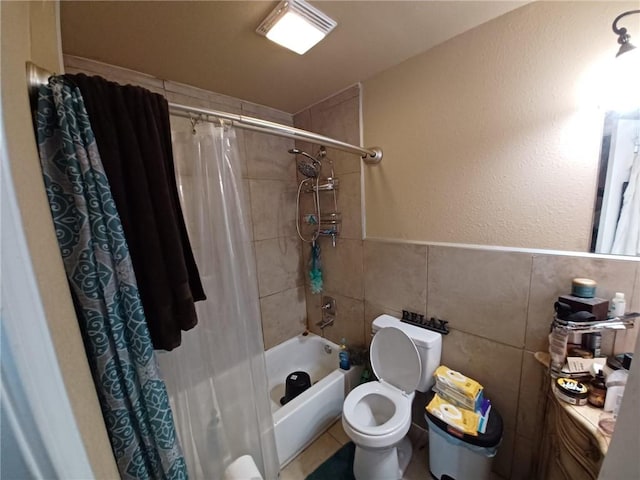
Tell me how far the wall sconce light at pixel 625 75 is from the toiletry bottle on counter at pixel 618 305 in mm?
705

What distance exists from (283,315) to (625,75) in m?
2.35

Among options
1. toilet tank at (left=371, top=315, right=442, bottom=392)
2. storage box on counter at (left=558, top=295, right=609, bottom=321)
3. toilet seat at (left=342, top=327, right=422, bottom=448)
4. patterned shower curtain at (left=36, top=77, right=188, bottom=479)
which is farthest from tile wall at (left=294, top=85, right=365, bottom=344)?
patterned shower curtain at (left=36, top=77, right=188, bottom=479)

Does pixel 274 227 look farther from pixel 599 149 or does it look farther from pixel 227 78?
pixel 599 149

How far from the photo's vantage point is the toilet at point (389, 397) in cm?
121

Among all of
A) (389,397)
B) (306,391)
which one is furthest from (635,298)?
(306,391)

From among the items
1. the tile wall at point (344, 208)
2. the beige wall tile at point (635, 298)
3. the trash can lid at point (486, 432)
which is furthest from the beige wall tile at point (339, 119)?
the trash can lid at point (486, 432)

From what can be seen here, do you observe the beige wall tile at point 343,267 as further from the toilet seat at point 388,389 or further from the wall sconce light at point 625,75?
the wall sconce light at point 625,75

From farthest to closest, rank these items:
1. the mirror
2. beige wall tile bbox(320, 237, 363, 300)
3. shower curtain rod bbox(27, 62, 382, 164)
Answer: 1. beige wall tile bbox(320, 237, 363, 300)
2. the mirror
3. shower curtain rod bbox(27, 62, 382, 164)

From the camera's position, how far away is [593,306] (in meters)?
0.89

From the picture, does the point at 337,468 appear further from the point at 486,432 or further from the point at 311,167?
the point at 311,167

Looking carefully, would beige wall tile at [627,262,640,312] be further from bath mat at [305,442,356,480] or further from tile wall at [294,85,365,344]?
bath mat at [305,442,356,480]

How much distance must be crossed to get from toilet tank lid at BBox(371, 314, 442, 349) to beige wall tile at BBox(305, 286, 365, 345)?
289 mm

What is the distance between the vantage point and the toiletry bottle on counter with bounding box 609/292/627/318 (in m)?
0.90

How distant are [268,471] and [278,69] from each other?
7.46ft
